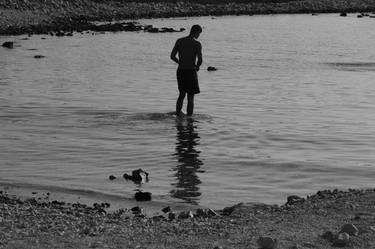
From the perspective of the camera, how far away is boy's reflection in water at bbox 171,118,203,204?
12.9 metres

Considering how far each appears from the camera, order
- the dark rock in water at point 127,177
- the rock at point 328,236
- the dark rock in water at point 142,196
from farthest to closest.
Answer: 1. the dark rock in water at point 127,177
2. the dark rock in water at point 142,196
3. the rock at point 328,236

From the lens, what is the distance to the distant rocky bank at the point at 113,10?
62.1m

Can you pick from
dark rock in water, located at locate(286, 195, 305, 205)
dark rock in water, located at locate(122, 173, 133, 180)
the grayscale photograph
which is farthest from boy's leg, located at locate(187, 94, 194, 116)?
dark rock in water, located at locate(286, 195, 305, 205)

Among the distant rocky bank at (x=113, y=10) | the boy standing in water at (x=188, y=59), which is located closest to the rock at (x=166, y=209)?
the boy standing in water at (x=188, y=59)

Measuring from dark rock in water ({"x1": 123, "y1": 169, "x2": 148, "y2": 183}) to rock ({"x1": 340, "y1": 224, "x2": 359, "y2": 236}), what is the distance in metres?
4.88

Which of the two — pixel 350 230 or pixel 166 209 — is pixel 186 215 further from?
pixel 350 230

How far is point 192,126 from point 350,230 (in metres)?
10.2

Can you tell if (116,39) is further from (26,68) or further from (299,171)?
(299,171)

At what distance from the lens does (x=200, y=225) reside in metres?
9.92

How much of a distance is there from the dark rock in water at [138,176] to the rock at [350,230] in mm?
4877

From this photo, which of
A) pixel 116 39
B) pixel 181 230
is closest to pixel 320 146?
pixel 181 230

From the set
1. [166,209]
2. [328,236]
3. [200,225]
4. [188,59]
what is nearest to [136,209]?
[166,209]

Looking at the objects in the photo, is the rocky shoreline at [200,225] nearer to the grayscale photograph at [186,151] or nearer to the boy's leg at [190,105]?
the grayscale photograph at [186,151]

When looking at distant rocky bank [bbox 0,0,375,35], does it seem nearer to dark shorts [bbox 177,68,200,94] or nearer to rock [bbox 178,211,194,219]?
dark shorts [bbox 177,68,200,94]
